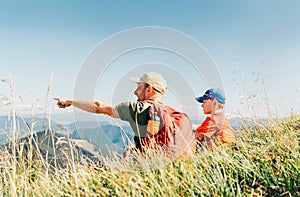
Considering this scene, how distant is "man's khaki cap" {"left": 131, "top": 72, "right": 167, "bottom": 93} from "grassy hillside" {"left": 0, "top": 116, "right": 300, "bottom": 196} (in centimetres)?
119

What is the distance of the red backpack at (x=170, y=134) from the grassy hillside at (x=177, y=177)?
392mm

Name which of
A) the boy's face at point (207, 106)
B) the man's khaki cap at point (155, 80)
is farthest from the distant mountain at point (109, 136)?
the boy's face at point (207, 106)

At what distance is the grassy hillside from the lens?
2.47 m

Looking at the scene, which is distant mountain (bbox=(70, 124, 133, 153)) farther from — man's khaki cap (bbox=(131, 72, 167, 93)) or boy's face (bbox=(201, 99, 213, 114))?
boy's face (bbox=(201, 99, 213, 114))

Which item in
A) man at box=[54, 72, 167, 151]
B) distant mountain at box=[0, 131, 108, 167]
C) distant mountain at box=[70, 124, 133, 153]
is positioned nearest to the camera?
distant mountain at box=[0, 131, 108, 167]

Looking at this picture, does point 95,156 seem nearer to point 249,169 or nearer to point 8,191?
point 8,191

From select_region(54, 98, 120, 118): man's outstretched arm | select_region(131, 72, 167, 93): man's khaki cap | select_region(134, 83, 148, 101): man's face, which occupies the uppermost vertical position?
select_region(131, 72, 167, 93): man's khaki cap

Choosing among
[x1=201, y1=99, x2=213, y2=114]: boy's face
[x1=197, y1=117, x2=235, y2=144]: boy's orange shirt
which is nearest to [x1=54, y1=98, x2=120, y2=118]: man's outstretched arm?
[x1=197, y1=117, x2=235, y2=144]: boy's orange shirt

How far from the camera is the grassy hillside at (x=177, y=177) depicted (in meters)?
2.47

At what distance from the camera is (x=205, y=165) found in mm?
2834

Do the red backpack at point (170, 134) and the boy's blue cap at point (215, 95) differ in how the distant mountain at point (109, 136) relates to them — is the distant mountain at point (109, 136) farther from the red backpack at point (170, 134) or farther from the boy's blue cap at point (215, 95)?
the boy's blue cap at point (215, 95)

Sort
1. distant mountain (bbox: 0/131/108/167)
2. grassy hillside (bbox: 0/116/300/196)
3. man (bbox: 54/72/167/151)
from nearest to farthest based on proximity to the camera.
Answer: grassy hillside (bbox: 0/116/300/196) < distant mountain (bbox: 0/131/108/167) < man (bbox: 54/72/167/151)

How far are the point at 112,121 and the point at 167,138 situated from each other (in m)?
0.69

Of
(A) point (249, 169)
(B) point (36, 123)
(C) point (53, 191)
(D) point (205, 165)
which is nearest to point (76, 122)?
(B) point (36, 123)
